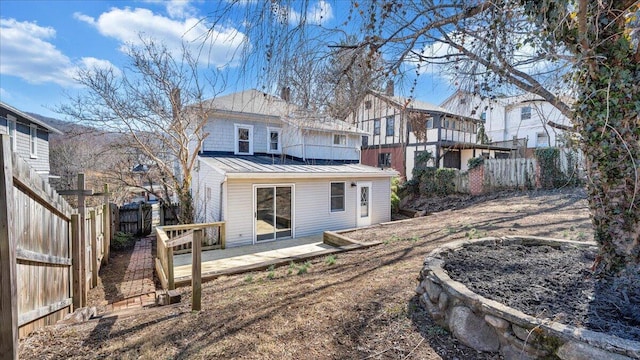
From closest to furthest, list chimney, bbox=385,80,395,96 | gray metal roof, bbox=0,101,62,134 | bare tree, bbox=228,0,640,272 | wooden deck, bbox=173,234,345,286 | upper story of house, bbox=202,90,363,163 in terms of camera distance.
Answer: bare tree, bbox=228,0,640,272 < chimney, bbox=385,80,395,96 < wooden deck, bbox=173,234,345,286 < gray metal roof, bbox=0,101,62,134 < upper story of house, bbox=202,90,363,163

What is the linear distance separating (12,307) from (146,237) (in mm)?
10998

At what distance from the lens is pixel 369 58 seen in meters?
3.35

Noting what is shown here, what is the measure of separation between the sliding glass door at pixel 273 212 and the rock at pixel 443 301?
7.39 metres

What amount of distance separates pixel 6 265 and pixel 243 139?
33.7 ft

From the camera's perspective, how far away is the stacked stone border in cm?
171

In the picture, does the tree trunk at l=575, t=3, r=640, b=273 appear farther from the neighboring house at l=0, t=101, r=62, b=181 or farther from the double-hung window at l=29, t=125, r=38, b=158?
the double-hung window at l=29, t=125, r=38, b=158

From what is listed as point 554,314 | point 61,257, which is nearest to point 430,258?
point 554,314

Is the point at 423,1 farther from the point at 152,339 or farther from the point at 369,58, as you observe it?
the point at 152,339

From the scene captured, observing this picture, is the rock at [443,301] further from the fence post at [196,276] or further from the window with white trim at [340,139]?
the window with white trim at [340,139]

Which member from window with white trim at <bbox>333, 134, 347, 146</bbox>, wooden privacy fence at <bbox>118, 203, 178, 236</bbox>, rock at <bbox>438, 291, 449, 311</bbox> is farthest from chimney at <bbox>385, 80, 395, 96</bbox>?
wooden privacy fence at <bbox>118, 203, 178, 236</bbox>

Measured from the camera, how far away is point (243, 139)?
38.8 feet

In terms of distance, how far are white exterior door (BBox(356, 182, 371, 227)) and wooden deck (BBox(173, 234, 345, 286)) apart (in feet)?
8.61

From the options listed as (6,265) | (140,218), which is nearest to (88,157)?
(140,218)

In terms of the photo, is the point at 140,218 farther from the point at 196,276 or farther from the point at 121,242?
the point at 196,276
